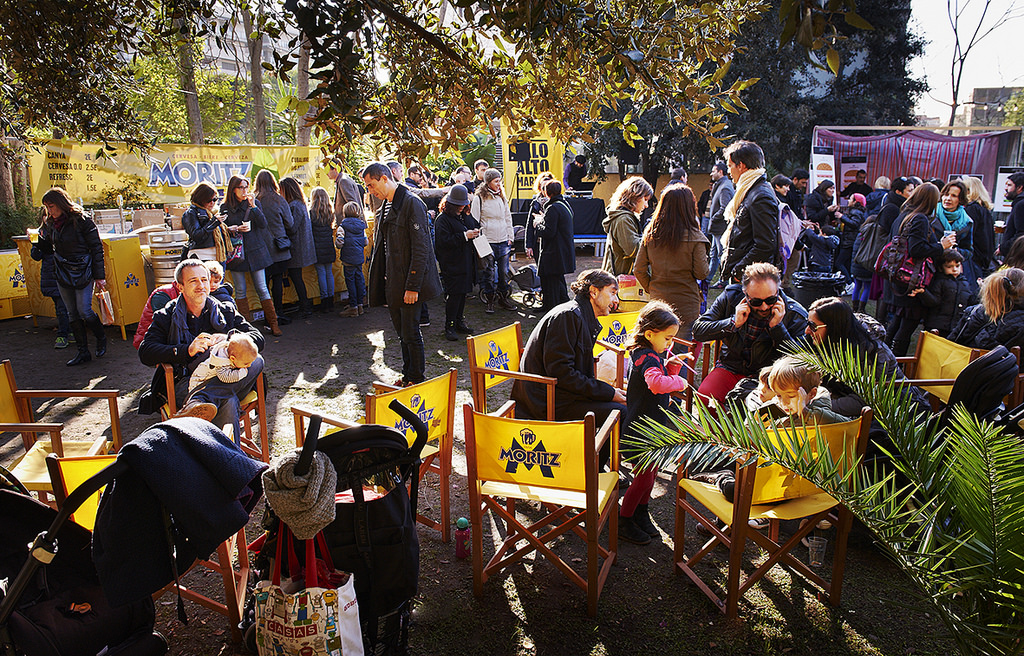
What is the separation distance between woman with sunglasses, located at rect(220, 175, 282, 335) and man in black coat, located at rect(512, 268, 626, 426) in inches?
181

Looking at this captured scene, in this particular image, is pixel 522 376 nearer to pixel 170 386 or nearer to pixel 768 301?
pixel 768 301

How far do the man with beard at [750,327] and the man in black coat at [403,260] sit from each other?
2.31 m

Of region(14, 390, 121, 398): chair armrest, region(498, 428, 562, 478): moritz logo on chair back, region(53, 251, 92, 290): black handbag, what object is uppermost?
region(53, 251, 92, 290): black handbag

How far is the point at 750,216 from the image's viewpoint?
18.0 feet

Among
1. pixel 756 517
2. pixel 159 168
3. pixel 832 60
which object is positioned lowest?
pixel 756 517

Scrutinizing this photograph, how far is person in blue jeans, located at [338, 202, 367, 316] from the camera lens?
8445 millimetres

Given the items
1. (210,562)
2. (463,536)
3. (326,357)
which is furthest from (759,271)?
(326,357)

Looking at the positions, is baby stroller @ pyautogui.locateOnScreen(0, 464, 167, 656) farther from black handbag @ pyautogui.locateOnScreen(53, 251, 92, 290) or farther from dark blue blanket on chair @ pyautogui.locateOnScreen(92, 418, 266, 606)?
black handbag @ pyautogui.locateOnScreen(53, 251, 92, 290)

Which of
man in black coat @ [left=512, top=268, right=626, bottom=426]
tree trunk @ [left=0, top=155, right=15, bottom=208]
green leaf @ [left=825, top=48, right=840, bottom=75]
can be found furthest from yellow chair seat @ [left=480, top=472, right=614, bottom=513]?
tree trunk @ [left=0, top=155, right=15, bottom=208]

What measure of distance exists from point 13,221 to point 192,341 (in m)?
9.25

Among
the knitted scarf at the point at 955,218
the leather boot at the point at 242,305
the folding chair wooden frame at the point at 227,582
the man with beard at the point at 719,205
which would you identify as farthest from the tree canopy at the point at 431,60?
the knitted scarf at the point at 955,218

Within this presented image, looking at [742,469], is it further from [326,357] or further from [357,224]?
[357,224]

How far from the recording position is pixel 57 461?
7.32 feet

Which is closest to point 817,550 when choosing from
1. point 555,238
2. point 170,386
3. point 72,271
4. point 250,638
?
point 250,638
